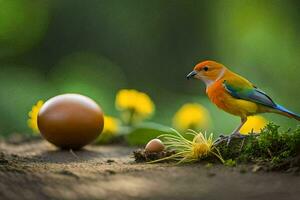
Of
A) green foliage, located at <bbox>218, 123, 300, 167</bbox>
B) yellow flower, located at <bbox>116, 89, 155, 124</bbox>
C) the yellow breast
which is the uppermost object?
yellow flower, located at <bbox>116, 89, 155, 124</bbox>

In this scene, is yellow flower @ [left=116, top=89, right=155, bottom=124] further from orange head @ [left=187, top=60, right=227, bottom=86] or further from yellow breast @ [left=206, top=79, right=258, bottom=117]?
yellow breast @ [left=206, top=79, right=258, bottom=117]

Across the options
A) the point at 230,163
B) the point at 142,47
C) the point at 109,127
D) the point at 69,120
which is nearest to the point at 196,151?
the point at 230,163

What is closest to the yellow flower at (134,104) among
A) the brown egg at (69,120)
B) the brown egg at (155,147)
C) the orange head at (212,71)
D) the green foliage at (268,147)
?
the brown egg at (69,120)

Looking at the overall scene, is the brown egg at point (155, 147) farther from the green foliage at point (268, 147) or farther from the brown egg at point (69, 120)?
the brown egg at point (69, 120)

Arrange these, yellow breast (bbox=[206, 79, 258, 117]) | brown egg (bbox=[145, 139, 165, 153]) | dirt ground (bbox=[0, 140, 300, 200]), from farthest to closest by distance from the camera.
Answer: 1. yellow breast (bbox=[206, 79, 258, 117])
2. brown egg (bbox=[145, 139, 165, 153])
3. dirt ground (bbox=[0, 140, 300, 200])

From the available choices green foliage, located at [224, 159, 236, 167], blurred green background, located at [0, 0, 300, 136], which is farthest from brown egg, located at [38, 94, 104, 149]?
blurred green background, located at [0, 0, 300, 136]

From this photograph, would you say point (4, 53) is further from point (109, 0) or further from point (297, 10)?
point (297, 10)

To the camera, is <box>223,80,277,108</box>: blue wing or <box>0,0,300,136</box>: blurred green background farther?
<box>0,0,300,136</box>: blurred green background
